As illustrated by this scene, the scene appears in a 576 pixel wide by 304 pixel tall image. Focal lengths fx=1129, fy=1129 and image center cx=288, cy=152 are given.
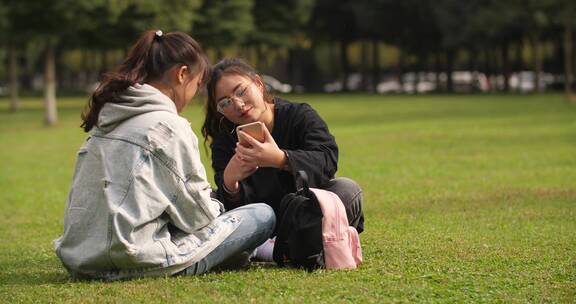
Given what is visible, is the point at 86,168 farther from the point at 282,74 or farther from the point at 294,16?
the point at 282,74

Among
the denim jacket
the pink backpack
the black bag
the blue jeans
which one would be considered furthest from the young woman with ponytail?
the pink backpack

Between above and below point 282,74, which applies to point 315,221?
above

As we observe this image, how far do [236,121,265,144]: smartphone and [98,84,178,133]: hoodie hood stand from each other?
1.58 feet

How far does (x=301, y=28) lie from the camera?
2970 inches

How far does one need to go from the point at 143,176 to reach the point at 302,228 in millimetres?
1122

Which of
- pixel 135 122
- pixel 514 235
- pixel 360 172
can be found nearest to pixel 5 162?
pixel 360 172

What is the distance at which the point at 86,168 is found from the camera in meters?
6.31


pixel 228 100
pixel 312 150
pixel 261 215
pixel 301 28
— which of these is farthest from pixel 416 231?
pixel 301 28

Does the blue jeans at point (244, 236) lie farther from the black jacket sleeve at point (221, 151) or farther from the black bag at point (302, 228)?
the black jacket sleeve at point (221, 151)

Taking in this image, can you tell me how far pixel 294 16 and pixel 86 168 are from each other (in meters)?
63.9

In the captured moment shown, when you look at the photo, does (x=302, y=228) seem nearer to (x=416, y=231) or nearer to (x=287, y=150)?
(x=287, y=150)

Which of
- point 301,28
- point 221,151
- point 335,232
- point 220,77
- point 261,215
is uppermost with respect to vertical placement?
point 220,77

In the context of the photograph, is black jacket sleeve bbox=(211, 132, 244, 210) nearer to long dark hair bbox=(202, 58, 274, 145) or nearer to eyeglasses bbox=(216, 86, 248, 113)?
long dark hair bbox=(202, 58, 274, 145)

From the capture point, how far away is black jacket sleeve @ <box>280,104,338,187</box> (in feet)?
22.3
